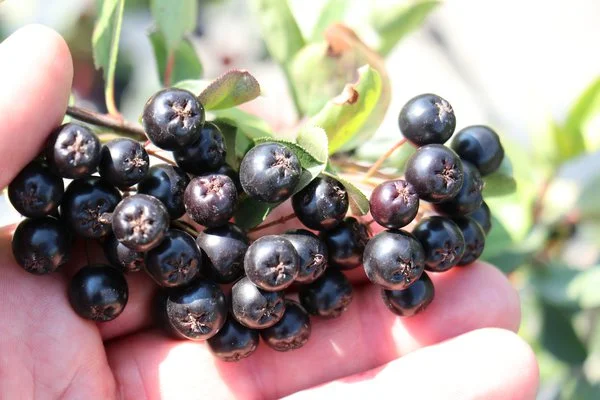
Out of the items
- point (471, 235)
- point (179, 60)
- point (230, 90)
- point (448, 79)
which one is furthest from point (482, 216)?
point (448, 79)

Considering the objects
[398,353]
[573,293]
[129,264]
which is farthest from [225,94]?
[573,293]

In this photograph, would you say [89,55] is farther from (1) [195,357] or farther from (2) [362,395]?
(2) [362,395]

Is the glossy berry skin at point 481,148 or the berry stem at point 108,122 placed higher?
the glossy berry skin at point 481,148

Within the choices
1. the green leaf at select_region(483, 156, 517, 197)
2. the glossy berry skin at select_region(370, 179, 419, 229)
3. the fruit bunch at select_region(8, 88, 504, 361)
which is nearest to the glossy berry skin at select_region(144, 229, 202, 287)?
the fruit bunch at select_region(8, 88, 504, 361)

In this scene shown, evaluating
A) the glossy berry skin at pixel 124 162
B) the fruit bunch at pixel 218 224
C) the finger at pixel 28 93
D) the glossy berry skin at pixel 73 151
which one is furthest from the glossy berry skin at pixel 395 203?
the finger at pixel 28 93

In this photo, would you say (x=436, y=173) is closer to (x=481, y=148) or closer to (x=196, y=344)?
(x=481, y=148)

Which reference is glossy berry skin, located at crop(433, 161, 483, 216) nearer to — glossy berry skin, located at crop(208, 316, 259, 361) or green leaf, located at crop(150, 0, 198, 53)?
glossy berry skin, located at crop(208, 316, 259, 361)

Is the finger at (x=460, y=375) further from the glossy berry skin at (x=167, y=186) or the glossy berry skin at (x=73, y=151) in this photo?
the glossy berry skin at (x=73, y=151)
